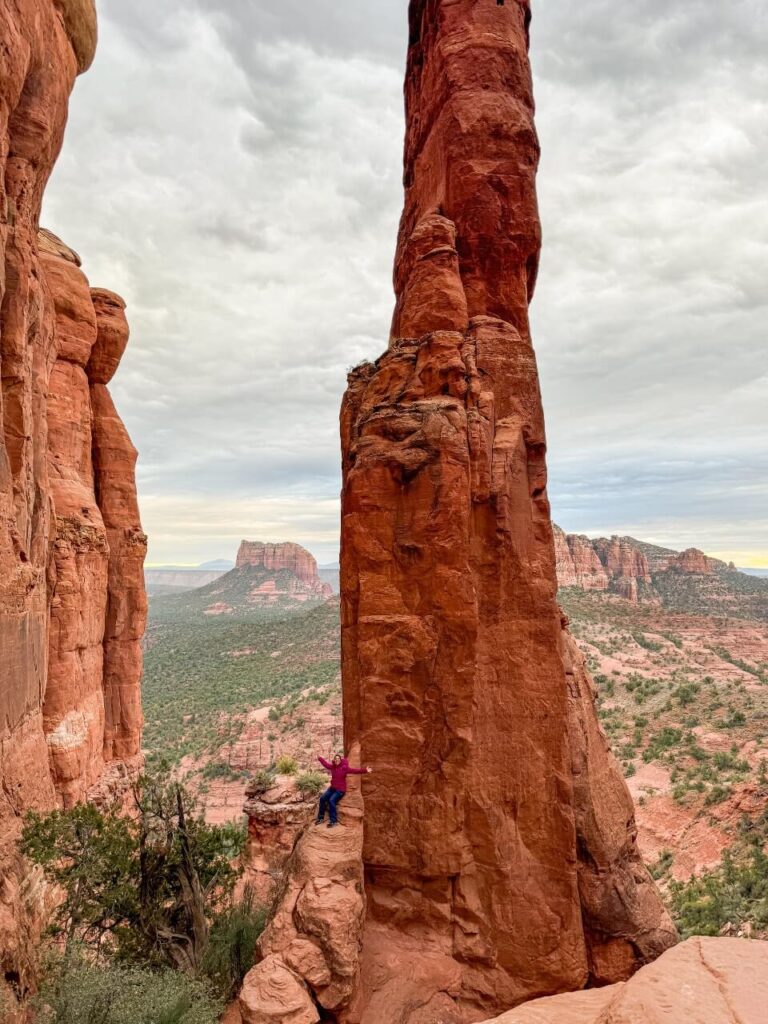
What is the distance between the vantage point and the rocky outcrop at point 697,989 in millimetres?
5016

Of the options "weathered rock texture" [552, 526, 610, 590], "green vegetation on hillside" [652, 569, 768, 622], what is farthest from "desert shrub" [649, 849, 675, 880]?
"weathered rock texture" [552, 526, 610, 590]

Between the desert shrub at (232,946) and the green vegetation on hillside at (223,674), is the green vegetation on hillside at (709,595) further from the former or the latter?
the desert shrub at (232,946)

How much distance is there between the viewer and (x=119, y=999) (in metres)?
9.69

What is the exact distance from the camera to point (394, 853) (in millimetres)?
11828

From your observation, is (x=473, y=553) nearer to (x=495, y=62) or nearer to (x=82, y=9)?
(x=495, y=62)

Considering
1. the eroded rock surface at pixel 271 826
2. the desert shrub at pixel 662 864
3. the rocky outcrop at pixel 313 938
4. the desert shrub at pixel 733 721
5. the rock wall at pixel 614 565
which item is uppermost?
the rock wall at pixel 614 565

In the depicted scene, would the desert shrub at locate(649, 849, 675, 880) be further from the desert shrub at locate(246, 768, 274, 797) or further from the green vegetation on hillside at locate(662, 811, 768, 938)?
the desert shrub at locate(246, 768, 274, 797)

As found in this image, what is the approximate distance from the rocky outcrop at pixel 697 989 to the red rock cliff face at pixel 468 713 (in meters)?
5.33

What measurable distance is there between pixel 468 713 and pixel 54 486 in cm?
1989

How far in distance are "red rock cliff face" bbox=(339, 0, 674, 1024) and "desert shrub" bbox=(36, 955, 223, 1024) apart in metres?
3.07

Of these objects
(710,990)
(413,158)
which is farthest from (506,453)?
(413,158)

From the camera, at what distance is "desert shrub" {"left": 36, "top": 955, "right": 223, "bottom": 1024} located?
30.9 feet

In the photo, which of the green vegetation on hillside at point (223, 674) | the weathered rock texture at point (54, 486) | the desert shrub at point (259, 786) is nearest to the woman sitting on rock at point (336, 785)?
the weathered rock texture at point (54, 486)

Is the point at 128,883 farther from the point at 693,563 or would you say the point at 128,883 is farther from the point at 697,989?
the point at 693,563
